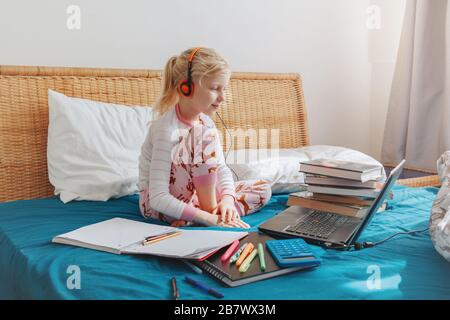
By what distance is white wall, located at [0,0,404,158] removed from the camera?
185 cm

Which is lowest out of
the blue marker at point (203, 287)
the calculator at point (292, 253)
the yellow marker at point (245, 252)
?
the blue marker at point (203, 287)

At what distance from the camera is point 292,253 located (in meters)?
0.99

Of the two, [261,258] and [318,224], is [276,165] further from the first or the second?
[261,258]

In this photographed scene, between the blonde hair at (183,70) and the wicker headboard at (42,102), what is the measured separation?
1.68ft

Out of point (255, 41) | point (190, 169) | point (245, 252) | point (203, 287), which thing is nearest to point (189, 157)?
point (190, 169)

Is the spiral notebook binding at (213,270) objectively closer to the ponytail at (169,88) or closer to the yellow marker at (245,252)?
the yellow marker at (245,252)

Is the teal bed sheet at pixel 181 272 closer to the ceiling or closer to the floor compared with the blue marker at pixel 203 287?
closer to the floor

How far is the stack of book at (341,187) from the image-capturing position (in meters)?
1.36

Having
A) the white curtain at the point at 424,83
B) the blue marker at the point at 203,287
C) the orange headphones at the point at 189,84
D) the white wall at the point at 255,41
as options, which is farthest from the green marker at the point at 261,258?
the white curtain at the point at 424,83

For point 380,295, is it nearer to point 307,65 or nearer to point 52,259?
point 52,259

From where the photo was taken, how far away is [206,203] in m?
1.39

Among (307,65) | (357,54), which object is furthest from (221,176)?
(357,54)

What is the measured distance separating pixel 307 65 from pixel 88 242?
1791mm

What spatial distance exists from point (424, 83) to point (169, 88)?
1535mm
